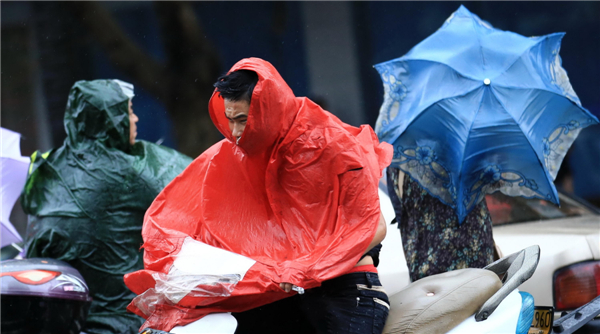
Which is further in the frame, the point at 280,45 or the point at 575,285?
the point at 280,45

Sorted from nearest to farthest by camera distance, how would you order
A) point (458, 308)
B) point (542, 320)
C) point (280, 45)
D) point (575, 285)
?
1. point (458, 308)
2. point (542, 320)
3. point (575, 285)
4. point (280, 45)

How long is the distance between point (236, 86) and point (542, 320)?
1565 mm

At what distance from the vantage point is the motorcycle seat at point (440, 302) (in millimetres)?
2377

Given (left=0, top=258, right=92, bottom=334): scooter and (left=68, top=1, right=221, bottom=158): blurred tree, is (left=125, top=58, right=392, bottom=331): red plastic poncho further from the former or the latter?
(left=68, top=1, right=221, bottom=158): blurred tree

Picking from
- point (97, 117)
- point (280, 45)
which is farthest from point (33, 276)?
point (280, 45)

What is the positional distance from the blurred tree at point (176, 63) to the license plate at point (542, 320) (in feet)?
16.8

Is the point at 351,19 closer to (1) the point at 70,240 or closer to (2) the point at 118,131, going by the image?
(2) the point at 118,131

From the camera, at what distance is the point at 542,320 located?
269 centimetres

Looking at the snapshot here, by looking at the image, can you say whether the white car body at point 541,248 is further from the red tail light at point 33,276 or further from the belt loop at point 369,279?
the red tail light at point 33,276

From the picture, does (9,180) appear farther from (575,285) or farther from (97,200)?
(575,285)

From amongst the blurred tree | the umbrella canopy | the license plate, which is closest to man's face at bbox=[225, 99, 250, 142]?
the license plate

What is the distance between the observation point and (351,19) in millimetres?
7445

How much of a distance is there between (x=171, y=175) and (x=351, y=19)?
13.8ft

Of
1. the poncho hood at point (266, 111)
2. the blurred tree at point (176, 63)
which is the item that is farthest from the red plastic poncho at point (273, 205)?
the blurred tree at point (176, 63)
